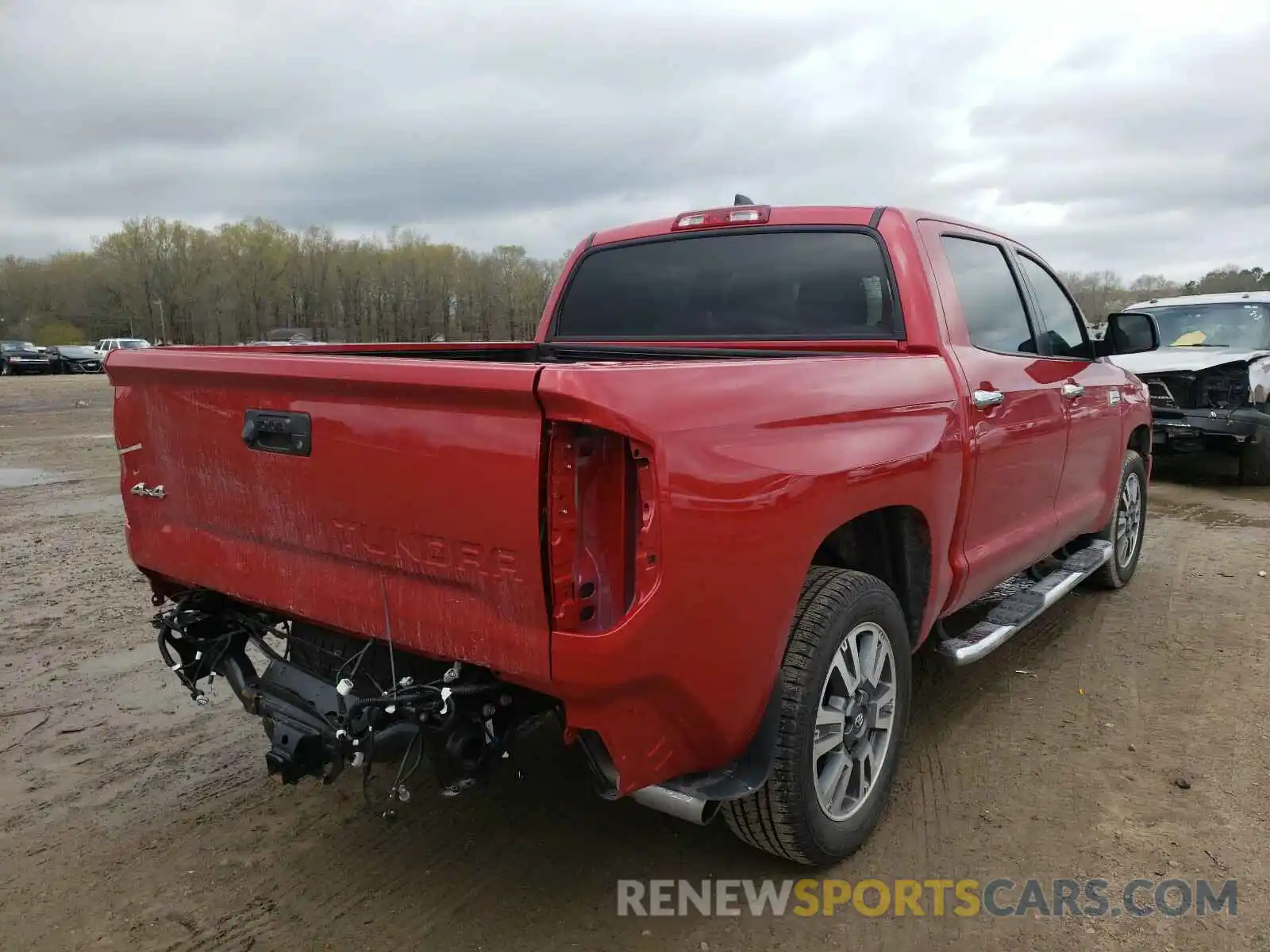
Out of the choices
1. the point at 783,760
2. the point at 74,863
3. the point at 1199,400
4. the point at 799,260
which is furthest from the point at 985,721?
the point at 1199,400

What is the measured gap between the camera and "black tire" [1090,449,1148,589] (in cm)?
544

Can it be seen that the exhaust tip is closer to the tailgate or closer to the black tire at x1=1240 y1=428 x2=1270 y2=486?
the tailgate

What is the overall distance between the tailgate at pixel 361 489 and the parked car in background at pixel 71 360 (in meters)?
44.6

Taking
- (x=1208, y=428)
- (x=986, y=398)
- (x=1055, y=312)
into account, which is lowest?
(x=1208, y=428)

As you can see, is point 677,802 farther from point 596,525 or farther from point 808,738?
point 596,525

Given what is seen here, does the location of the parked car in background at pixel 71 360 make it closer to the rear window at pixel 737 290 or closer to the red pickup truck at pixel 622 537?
the rear window at pixel 737 290

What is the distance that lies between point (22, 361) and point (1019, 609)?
1736 inches

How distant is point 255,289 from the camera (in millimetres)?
79000

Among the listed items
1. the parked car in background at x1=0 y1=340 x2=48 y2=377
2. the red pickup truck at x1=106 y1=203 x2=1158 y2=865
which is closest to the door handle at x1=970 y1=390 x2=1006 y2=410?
the red pickup truck at x1=106 y1=203 x2=1158 y2=865

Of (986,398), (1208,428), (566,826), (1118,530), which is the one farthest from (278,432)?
(1208,428)

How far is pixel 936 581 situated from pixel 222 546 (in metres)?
2.33

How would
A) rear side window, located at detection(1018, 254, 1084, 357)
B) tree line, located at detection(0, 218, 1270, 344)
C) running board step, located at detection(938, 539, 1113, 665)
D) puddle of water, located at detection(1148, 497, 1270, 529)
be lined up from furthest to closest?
tree line, located at detection(0, 218, 1270, 344) < puddle of water, located at detection(1148, 497, 1270, 529) < rear side window, located at detection(1018, 254, 1084, 357) < running board step, located at detection(938, 539, 1113, 665)

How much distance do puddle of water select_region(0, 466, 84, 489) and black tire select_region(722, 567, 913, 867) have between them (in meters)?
A: 9.67

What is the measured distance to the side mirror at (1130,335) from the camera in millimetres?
4871
